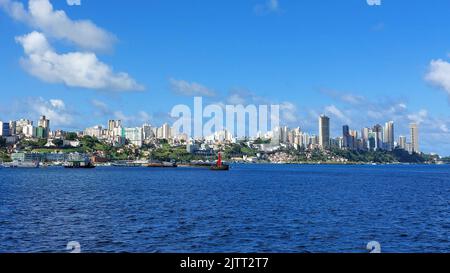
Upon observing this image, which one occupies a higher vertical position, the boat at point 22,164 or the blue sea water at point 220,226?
the boat at point 22,164

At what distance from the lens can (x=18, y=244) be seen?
20844mm

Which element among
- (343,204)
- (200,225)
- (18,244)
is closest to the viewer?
(18,244)

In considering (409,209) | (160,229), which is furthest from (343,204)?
(160,229)

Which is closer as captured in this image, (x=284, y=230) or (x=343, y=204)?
(x=284, y=230)

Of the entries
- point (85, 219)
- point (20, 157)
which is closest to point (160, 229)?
point (85, 219)

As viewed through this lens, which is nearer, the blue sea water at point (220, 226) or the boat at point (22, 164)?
the blue sea water at point (220, 226)

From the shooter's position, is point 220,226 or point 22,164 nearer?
point 220,226

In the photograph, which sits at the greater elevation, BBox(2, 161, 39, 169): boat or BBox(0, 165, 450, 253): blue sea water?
BBox(2, 161, 39, 169): boat

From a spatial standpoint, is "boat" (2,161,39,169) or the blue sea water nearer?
the blue sea water

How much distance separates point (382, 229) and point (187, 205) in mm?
17821

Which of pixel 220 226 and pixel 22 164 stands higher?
pixel 22 164
